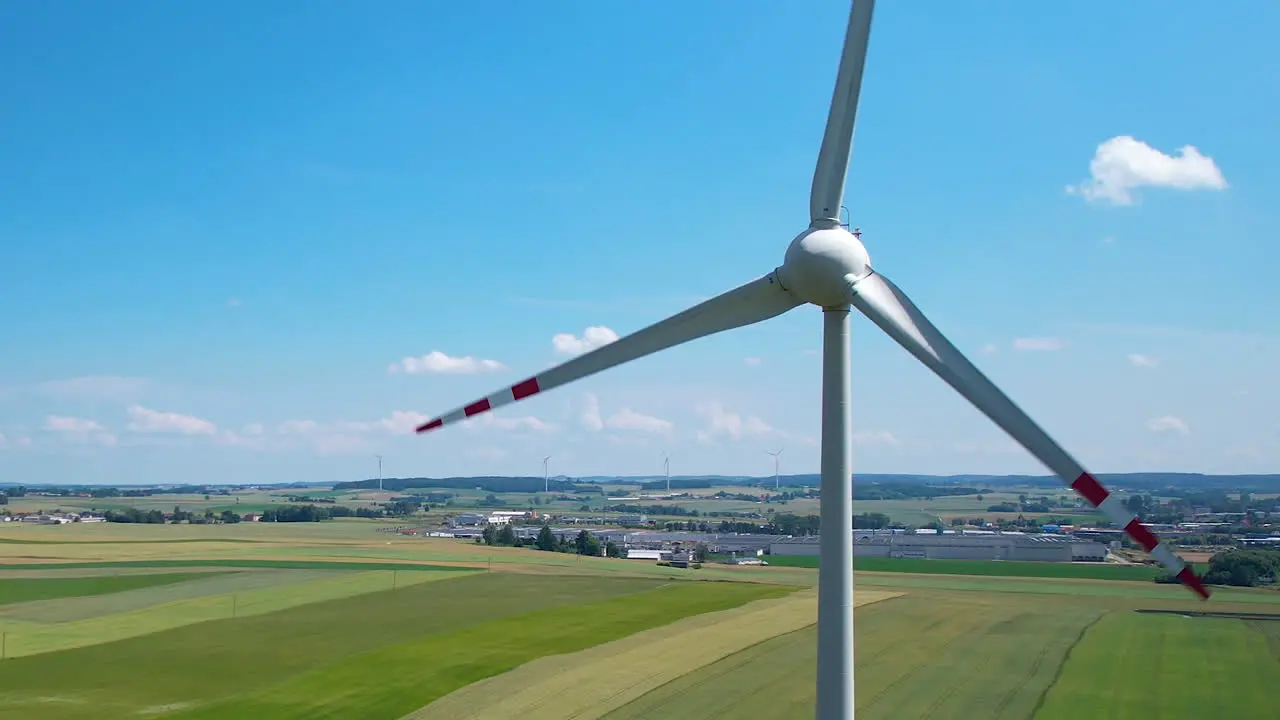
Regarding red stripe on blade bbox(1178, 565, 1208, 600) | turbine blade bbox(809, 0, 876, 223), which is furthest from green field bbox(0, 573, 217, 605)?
red stripe on blade bbox(1178, 565, 1208, 600)

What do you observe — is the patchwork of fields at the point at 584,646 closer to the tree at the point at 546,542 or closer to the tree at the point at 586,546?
the tree at the point at 586,546

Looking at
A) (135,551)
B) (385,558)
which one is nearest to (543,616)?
(385,558)

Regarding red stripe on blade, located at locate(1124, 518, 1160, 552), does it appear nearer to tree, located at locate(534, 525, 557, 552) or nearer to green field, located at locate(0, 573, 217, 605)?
green field, located at locate(0, 573, 217, 605)

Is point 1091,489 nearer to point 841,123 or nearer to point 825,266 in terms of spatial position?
point 825,266

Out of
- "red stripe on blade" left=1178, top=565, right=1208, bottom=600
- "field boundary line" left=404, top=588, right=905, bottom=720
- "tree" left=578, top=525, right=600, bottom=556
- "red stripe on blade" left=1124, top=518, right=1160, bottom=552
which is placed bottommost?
"tree" left=578, top=525, right=600, bottom=556

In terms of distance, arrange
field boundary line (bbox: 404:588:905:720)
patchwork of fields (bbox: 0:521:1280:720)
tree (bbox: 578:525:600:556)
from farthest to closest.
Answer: tree (bbox: 578:525:600:556), patchwork of fields (bbox: 0:521:1280:720), field boundary line (bbox: 404:588:905:720)

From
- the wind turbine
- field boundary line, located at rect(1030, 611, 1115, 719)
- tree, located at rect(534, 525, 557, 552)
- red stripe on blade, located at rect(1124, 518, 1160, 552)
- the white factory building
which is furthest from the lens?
tree, located at rect(534, 525, 557, 552)
